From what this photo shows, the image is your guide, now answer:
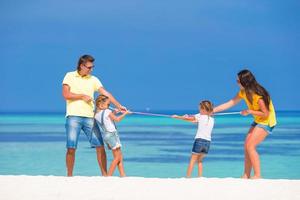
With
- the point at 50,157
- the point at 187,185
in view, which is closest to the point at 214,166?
the point at 50,157

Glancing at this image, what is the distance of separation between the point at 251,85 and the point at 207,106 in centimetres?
75

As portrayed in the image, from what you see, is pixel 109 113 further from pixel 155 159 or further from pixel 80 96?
pixel 155 159

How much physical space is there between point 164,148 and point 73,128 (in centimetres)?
1249

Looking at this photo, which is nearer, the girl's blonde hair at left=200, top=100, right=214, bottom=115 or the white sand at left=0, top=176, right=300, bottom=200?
the white sand at left=0, top=176, right=300, bottom=200

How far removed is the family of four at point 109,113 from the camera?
27.2 ft

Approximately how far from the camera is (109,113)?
28.8 feet

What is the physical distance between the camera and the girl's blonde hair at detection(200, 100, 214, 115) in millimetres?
8766

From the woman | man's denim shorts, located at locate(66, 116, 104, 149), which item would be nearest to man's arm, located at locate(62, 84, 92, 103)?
man's denim shorts, located at locate(66, 116, 104, 149)

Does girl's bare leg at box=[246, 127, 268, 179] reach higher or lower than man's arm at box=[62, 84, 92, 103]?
lower

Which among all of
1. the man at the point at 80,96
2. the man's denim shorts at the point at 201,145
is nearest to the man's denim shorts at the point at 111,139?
the man at the point at 80,96

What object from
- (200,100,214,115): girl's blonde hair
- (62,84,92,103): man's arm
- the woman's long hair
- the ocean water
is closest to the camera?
the woman's long hair

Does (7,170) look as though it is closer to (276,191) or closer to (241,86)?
(241,86)

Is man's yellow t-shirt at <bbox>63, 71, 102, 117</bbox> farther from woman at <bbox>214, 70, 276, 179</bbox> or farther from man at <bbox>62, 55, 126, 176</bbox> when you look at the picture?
woman at <bbox>214, 70, 276, 179</bbox>

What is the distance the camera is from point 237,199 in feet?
22.6
